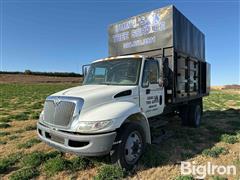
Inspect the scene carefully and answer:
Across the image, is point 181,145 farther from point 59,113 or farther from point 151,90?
point 59,113

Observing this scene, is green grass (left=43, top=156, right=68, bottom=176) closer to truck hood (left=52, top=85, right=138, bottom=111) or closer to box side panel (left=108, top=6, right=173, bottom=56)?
truck hood (left=52, top=85, right=138, bottom=111)

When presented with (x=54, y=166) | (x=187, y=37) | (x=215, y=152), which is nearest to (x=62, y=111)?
(x=54, y=166)

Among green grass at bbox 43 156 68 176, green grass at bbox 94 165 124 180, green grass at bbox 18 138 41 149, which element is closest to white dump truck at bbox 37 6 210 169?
green grass at bbox 94 165 124 180

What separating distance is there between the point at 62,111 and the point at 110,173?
5.11ft

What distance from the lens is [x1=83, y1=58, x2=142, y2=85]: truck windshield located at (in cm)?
470

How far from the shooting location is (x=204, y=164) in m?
4.31

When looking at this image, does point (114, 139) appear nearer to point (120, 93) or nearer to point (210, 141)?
point (120, 93)

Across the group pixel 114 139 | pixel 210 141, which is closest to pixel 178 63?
pixel 210 141

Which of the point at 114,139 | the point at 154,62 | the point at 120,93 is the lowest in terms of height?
the point at 114,139

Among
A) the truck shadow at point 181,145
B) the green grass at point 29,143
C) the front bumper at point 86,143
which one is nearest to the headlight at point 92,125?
the front bumper at point 86,143

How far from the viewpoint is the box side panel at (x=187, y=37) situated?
580 centimetres

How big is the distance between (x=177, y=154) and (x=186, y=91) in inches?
104

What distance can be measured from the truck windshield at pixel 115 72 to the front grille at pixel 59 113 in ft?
4.60

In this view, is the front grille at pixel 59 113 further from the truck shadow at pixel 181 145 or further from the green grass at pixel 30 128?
the green grass at pixel 30 128
